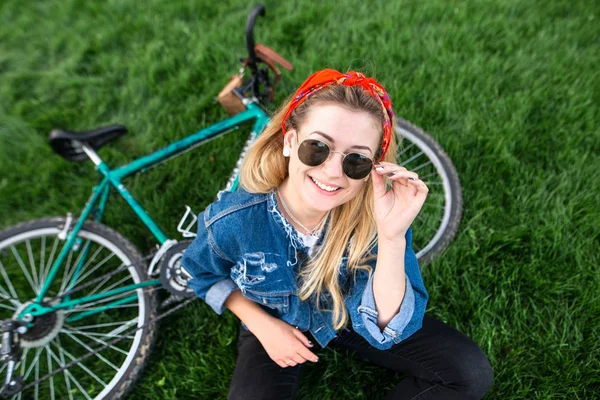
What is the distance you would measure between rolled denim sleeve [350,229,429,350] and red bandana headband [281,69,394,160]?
1.60 ft

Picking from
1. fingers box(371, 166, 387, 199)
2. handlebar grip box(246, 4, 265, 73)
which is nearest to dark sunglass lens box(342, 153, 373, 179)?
fingers box(371, 166, 387, 199)

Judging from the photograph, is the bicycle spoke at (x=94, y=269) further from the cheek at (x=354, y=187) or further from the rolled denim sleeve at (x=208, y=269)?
the cheek at (x=354, y=187)

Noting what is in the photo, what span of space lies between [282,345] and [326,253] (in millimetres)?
498

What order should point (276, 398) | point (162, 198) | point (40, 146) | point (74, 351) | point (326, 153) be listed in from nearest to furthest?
point (326, 153) → point (276, 398) → point (74, 351) → point (162, 198) → point (40, 146)

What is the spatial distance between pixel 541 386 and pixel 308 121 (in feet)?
6.50

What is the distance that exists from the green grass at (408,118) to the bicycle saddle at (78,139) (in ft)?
1.78

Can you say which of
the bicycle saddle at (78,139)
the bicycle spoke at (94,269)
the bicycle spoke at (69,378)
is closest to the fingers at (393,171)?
the bicycle saddle at (78,139)

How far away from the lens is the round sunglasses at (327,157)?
159 cm

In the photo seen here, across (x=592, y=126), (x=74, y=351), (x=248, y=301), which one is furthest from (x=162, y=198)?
(x=592, y=126)

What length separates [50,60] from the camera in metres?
4.04

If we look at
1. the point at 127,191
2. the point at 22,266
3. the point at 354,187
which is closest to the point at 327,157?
the point at 354,187

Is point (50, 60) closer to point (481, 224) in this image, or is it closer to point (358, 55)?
point (358, 55)

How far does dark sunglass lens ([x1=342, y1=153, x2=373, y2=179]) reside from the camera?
62.8 inches

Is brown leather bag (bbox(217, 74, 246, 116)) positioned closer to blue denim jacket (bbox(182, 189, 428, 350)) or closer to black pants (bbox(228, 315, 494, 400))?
blue denim jacket (bbox(182, 189, 428, 350))
